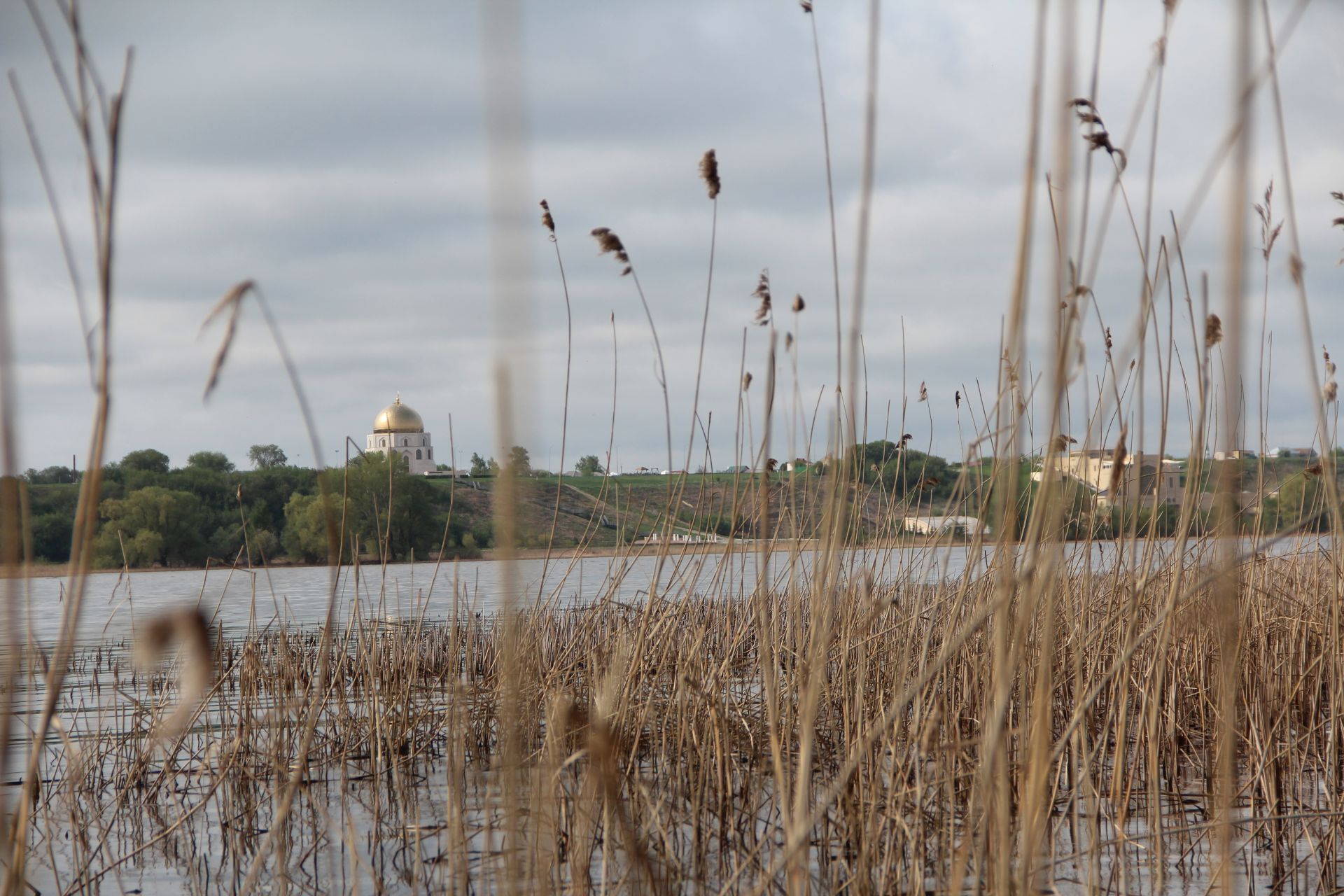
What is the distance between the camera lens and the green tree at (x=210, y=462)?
155ft

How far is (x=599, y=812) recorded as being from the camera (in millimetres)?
2475

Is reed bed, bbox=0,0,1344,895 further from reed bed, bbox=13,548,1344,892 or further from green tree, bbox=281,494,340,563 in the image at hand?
green tree, bbox=281,494,340,563

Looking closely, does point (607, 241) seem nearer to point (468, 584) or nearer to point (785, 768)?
point (785, 768)

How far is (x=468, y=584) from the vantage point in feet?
47.2

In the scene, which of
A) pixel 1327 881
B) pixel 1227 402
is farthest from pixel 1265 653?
pixel 1227 402

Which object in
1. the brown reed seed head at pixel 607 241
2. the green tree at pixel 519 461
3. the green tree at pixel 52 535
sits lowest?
the green tree at pixel 52 535

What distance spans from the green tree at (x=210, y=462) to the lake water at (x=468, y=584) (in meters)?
13.2

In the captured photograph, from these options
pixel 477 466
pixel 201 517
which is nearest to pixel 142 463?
pixel 201 517

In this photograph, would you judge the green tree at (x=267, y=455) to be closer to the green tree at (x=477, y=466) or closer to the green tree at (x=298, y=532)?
the green tree at (x=298, y=532)

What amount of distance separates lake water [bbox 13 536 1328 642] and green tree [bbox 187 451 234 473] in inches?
518

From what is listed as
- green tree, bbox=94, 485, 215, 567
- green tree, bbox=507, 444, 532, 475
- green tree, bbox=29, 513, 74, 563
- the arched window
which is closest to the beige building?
the arched window

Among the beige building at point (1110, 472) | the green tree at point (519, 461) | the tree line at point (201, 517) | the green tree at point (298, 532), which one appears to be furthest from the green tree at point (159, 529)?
the green tree at point (519, 461)

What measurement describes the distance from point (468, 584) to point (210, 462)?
128 ft

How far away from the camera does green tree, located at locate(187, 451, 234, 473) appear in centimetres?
4731
